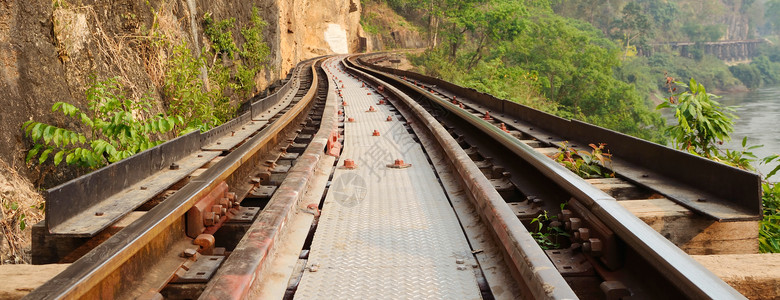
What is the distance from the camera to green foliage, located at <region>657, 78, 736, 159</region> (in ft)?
16.0

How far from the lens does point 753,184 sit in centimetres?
277

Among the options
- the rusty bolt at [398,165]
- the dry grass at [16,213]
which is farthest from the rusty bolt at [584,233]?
the dry grass at [16,213]

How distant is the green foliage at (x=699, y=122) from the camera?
4.87 metres

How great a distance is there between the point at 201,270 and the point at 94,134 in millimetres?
3000

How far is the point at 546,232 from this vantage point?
336cm

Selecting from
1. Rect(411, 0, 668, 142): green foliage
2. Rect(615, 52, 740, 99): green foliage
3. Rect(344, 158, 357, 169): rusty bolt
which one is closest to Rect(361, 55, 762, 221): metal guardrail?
Rect(344, 158, 357, 169): rusty bolt

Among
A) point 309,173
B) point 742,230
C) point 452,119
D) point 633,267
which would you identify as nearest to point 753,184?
point 742,230

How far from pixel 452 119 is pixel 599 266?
22.0 feet

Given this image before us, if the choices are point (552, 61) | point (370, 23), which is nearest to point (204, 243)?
point (552, 61)

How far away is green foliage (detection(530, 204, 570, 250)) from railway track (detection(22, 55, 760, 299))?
1.3 inches

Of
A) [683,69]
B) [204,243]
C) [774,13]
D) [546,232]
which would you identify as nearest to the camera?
[204,243]

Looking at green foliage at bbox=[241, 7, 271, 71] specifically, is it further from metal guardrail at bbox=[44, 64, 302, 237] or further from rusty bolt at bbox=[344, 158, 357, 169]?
metal guardrail at bbox=[44, 64, 302, 237]

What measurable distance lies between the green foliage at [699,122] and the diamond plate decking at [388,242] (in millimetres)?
2344

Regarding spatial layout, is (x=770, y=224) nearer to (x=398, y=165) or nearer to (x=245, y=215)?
(x=398, y=165)
